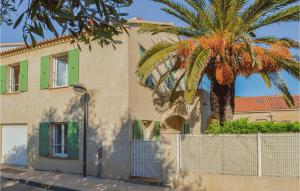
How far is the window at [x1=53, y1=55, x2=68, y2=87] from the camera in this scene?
17.5 metres

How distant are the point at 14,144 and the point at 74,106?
4.99 meters

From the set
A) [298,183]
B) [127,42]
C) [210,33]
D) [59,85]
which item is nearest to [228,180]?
[298,183]

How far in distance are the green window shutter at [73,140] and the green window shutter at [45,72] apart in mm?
2569

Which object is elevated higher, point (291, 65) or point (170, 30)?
point (170, 30)

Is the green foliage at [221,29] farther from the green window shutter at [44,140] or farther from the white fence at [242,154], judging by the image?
the green window shutter at [44,140]

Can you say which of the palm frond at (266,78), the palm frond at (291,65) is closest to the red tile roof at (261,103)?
the palm frond at (266,78)

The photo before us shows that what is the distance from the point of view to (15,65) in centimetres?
1958

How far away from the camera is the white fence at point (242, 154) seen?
433 inches

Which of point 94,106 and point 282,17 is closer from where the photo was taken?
point 282,17

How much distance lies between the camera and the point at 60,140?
1697 cm

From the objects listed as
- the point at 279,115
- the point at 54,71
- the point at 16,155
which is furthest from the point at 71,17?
the point at 279,115

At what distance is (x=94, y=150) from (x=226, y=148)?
5741mm

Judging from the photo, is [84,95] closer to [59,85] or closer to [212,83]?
[59,85]

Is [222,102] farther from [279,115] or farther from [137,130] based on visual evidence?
[279,115]
